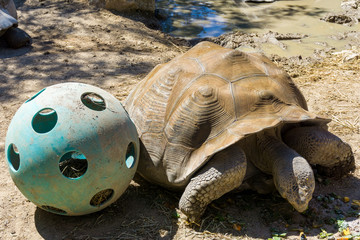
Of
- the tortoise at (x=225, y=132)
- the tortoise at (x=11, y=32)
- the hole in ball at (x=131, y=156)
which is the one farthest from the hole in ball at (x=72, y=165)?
the tortoise at (x=11, y=32)

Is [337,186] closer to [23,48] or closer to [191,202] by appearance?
[191,202]

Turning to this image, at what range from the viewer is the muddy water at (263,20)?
23.6ft

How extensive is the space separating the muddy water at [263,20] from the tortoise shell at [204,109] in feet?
12.4

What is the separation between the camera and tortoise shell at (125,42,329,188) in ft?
9.30

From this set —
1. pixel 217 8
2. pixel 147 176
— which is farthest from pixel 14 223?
pixel 217 8

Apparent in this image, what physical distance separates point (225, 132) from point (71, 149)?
3.43 feet

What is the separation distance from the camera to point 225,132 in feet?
9.19

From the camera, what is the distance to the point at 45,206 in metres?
2.85

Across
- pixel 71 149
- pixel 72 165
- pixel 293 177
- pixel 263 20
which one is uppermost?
pixel 71 149

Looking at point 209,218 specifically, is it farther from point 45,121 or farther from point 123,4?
point 123,4

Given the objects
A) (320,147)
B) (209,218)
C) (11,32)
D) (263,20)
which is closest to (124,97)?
(209,218)

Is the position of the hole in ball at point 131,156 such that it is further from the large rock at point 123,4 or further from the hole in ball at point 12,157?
the large rock at point 123,4

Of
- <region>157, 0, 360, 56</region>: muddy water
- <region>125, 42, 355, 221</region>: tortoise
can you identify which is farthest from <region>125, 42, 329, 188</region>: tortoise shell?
<region>157, 0, 360, 56</region>: muddy water

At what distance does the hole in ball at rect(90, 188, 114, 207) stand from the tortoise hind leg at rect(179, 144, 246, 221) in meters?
0.52
